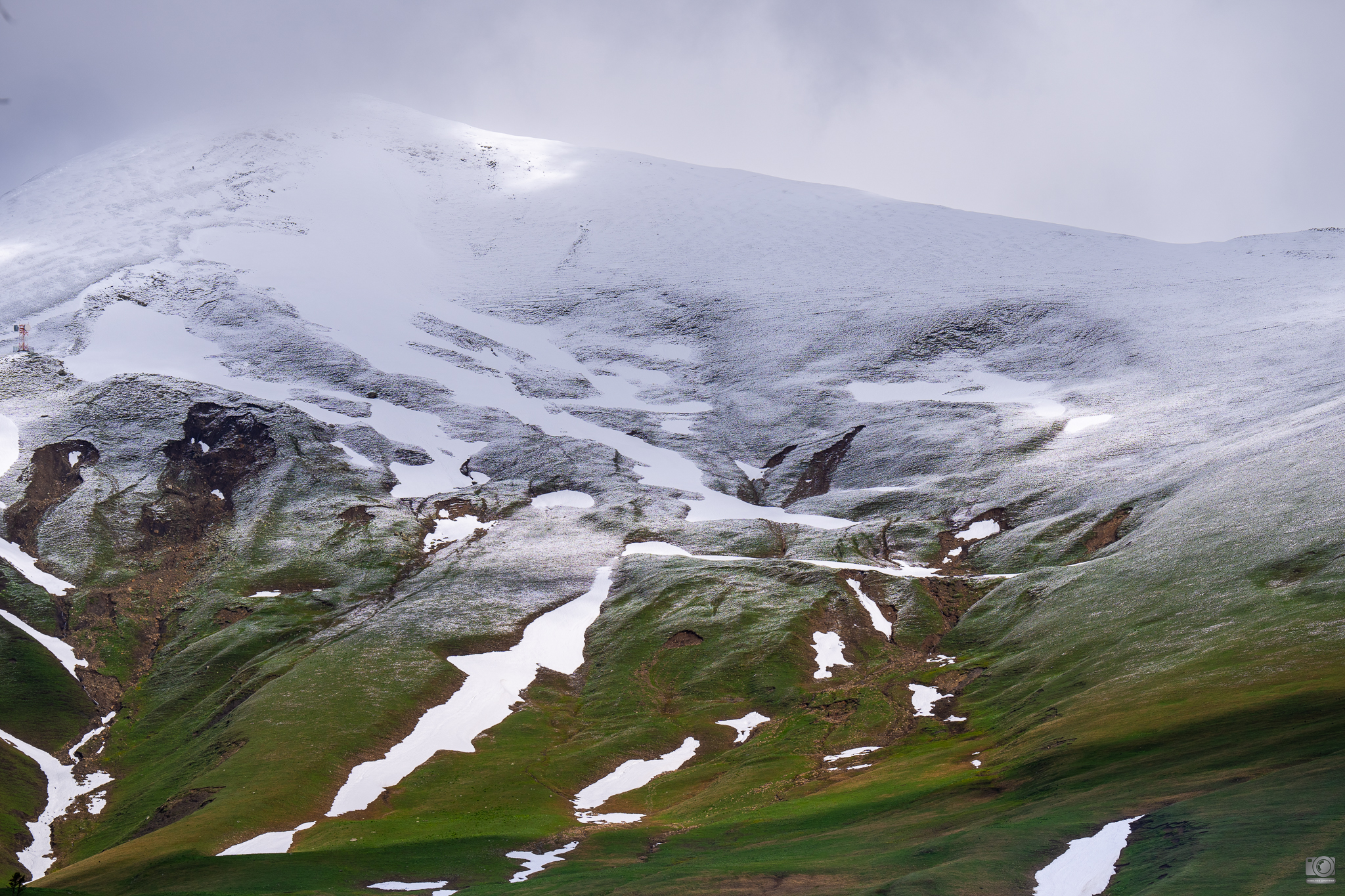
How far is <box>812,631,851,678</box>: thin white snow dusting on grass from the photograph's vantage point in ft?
286

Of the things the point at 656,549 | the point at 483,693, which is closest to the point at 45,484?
the point at 483,693

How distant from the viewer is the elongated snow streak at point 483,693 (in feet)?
233

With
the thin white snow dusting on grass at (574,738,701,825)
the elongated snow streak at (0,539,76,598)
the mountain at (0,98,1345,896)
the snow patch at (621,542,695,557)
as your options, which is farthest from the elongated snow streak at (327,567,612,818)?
the elongated snow streak at (0,539,76,598)

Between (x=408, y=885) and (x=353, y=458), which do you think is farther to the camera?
(x=353, y=458)

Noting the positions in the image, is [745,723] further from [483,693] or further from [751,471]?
[751,471]

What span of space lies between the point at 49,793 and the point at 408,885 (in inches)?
1824

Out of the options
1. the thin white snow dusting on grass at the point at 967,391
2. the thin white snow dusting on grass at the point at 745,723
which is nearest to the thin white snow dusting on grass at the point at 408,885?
the thin white snow dusting on grass at the point at 745,723

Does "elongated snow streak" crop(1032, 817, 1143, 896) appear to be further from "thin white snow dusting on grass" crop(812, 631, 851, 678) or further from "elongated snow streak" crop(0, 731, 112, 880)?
"elongated snow streak" crop(0, 731, 112, 880)

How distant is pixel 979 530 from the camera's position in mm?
118000

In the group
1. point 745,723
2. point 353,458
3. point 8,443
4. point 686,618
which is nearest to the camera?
Answer: point 745,723

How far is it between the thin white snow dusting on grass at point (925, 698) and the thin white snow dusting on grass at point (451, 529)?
71.7 meters

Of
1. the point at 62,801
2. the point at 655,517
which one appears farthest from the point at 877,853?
the point at 655,517

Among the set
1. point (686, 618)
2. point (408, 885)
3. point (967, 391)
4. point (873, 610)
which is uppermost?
point (967, 391)

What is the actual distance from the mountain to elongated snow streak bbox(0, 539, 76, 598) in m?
0.47
